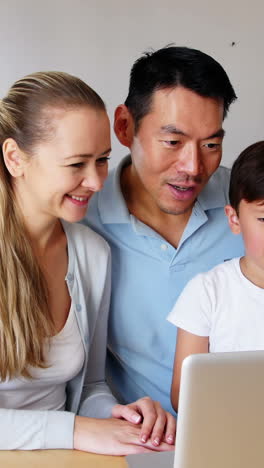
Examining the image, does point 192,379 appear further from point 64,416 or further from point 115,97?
point 115,97

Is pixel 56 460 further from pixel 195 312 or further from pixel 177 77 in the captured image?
pixel 177 77

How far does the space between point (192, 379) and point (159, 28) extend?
180cm

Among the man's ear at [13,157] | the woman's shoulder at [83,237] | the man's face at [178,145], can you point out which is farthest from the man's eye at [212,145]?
the man's ear at [13,157]

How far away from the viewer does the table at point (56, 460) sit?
3.25 ft

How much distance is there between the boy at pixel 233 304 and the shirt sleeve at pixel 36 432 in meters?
0.29

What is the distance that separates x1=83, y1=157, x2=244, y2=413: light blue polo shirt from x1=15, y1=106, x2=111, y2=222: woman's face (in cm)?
28

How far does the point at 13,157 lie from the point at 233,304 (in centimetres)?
52

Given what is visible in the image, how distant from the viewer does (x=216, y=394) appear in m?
0.67

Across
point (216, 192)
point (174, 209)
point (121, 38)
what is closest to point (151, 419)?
point (174, 209)

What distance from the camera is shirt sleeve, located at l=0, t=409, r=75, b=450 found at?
3.45 ft

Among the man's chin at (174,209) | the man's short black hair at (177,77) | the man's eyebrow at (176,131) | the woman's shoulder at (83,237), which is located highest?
the man's short black hair at (177,77)

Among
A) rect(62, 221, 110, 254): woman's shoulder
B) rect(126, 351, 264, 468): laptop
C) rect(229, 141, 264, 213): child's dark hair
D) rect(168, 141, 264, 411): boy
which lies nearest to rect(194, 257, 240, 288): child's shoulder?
rect(168, 141, 264, 411): boy

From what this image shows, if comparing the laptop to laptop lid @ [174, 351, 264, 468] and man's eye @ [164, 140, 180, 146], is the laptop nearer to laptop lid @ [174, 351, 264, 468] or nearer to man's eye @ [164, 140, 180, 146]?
laptop lid @ [174, 351, 264, 468]

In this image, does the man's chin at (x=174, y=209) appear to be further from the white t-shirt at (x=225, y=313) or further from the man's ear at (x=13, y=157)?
the man's ear at (x=13, y=157)
